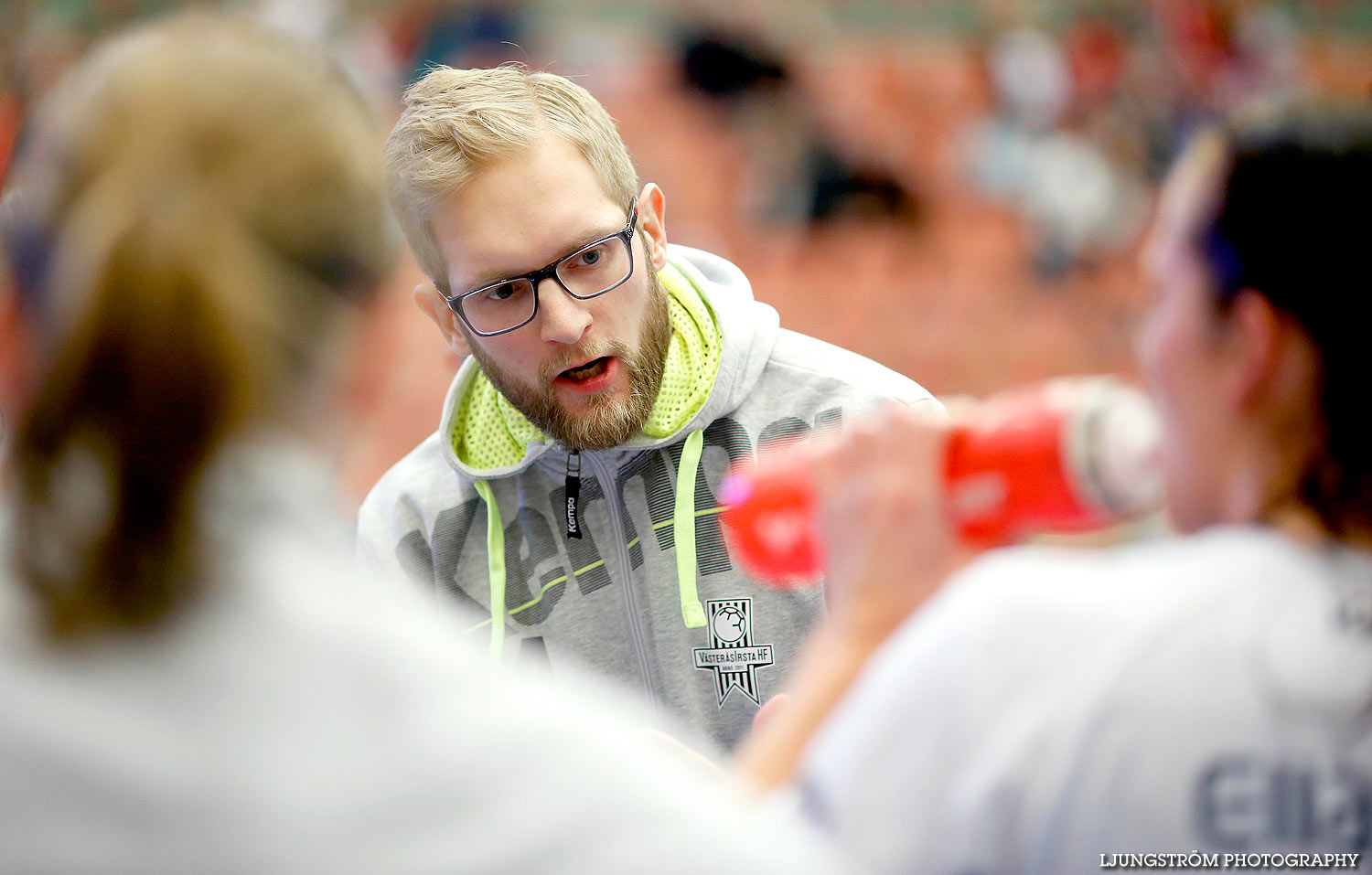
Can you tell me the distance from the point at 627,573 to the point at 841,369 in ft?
1.54

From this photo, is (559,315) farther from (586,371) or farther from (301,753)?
(301,753)

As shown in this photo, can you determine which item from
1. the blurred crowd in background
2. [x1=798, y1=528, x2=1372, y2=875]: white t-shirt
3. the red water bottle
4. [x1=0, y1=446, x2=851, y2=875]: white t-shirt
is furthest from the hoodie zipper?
the blurred crowd in background

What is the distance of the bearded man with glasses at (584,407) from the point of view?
5.58 ft

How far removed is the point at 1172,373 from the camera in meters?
0.87

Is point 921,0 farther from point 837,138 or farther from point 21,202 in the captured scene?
point 21,202

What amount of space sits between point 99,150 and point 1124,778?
29.9 inches

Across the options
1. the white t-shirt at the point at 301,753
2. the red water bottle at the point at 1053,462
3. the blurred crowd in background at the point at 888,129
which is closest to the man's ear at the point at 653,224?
the red water bottle at the point at 1053,462

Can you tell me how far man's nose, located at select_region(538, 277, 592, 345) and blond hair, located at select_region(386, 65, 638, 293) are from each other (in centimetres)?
18

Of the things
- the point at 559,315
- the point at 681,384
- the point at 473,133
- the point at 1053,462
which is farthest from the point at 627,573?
the point at 1053,462

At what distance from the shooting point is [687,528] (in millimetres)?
1767

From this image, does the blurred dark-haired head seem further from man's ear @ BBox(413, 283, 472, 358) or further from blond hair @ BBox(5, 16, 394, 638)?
man's ear @ BBox(413, 283, 472, 358)

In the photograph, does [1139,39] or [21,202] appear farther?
[1139,39]

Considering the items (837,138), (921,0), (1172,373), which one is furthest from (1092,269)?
(1172,373)

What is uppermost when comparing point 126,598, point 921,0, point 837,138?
point 921,0
